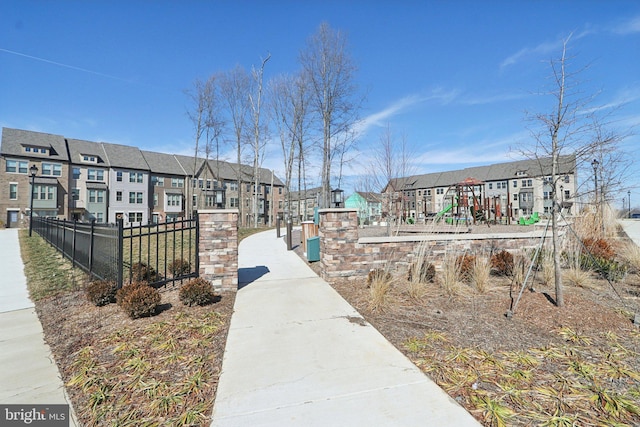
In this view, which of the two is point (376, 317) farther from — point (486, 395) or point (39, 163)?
point (39, 163)

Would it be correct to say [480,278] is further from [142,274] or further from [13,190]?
[13,190]

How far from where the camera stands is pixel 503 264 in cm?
659

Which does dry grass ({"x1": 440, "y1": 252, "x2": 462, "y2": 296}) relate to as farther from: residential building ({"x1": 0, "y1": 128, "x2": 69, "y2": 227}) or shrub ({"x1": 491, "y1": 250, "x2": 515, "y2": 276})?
residential building ({"x1": 0, "y1": 128, "x2": 69, "y2": 227})

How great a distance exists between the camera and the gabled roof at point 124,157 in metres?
38.9

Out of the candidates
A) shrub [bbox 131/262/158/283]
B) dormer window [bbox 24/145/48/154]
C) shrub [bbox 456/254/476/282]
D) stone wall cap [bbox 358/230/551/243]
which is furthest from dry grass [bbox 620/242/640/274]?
dormer window [bbox 24/145/48/154]

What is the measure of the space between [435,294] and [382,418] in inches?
143

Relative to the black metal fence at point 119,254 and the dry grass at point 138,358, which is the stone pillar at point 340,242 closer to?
the dry grass at point 138,358

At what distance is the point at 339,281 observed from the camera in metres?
6.56

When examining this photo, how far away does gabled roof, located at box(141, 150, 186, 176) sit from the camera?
42219 mm

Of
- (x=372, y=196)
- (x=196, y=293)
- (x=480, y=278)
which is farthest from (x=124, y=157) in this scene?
(x=480, y=278)

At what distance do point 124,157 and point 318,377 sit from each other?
4712cm

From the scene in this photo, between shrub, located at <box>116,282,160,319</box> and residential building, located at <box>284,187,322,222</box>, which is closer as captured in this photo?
shrub, located at <box>116,282,160,319</box>

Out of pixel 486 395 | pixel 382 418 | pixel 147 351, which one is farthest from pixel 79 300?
pixel 486 395

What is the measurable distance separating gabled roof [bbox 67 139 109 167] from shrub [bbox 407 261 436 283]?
44.4m
